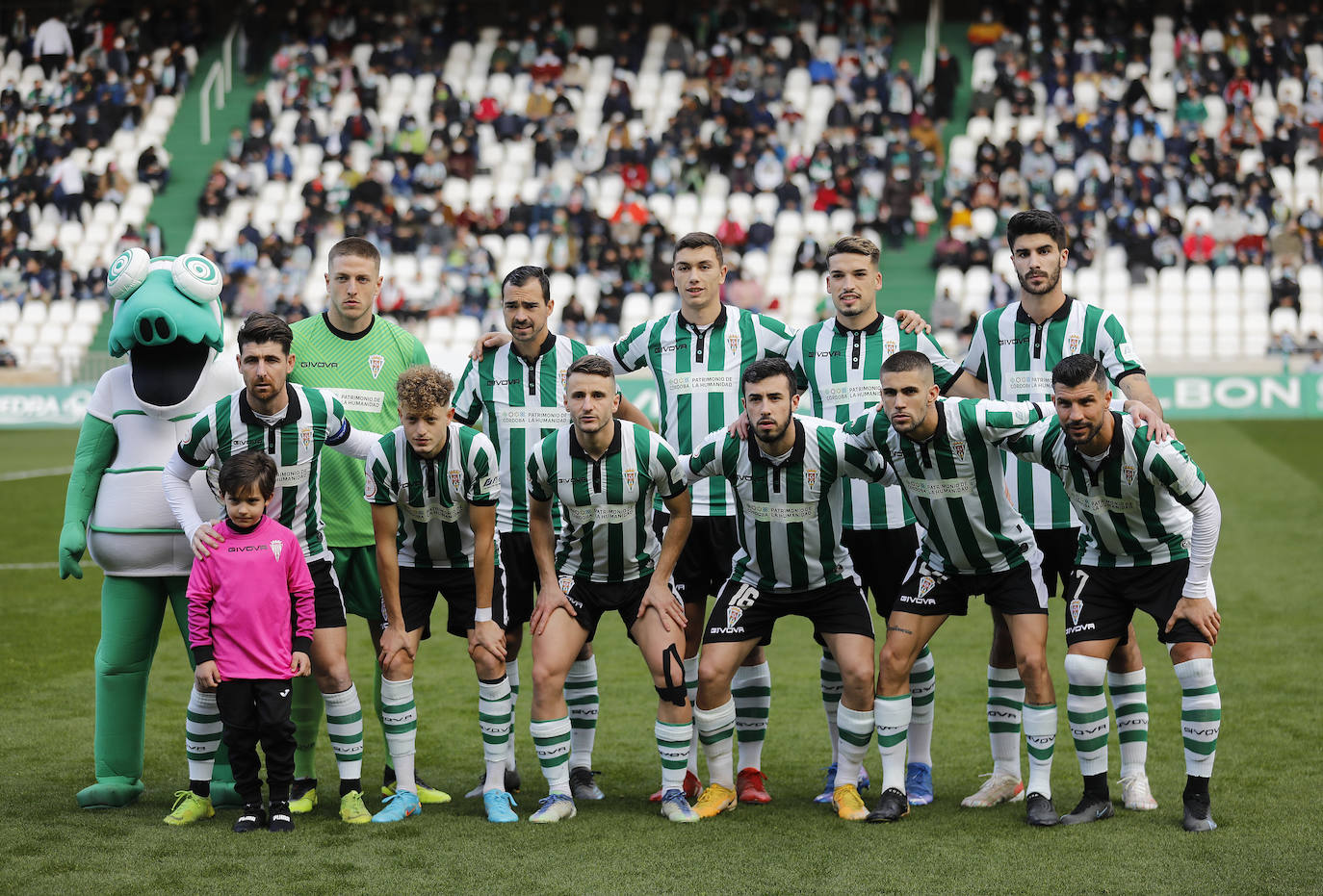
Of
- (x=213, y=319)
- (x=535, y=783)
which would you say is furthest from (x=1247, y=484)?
(x=213, y=319)

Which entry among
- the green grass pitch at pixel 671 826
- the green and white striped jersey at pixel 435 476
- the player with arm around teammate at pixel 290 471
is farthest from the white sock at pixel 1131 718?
the player with arm around teammate at pixel 290 471

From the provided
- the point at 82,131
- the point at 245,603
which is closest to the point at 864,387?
the point at 245,603

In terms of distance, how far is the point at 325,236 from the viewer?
23.8 m

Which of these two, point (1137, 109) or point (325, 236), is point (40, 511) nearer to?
point (325, 236)

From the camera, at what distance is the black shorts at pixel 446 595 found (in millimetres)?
5590

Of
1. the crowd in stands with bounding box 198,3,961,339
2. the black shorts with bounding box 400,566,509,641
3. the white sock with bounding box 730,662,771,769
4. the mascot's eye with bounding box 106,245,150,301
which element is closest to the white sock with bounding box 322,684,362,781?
the black shorts with bounding box 400,566,509,641

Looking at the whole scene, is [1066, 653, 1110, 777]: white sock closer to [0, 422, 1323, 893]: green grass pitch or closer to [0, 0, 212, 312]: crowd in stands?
[0, 422, 1323, 893]: green grass pitch

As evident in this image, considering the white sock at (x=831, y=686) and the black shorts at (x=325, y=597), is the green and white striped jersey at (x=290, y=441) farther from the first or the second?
the white sock at (x=831, y=686)

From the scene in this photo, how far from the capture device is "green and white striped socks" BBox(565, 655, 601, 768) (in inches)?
234

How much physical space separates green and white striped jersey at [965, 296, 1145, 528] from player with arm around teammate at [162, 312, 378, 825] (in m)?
2.68

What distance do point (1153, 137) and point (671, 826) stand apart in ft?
67.9

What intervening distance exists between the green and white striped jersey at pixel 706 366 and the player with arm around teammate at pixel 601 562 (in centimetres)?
48

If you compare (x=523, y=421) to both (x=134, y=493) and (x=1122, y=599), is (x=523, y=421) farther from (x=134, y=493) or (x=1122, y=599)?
(x=1122, y=599)

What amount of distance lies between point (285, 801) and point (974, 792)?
269 centimetres
